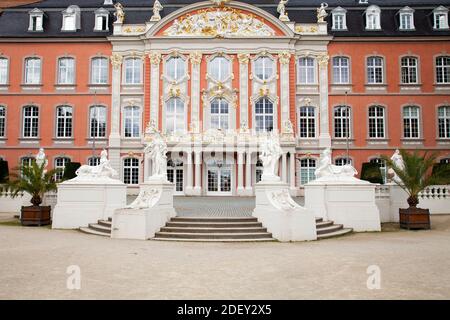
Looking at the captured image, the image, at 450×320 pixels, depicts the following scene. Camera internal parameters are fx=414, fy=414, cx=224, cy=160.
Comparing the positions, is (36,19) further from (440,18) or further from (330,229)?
(440,18)

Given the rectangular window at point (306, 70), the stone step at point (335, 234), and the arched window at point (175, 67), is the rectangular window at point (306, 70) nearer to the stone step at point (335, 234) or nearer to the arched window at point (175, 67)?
the arched window at point (175, 67)

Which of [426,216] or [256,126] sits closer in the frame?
[426,216]

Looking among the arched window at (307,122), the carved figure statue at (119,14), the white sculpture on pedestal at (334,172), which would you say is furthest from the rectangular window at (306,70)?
the white sculpture on pedestal at (334,172)

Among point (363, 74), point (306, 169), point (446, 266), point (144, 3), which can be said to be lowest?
point (446, 266)

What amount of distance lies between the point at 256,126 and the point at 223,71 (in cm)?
450

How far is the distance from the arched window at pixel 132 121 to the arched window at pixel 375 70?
16541 millimetres

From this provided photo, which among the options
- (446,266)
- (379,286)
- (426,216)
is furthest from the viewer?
(426,216)

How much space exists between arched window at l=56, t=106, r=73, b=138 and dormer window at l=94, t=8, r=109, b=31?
6.29 metres

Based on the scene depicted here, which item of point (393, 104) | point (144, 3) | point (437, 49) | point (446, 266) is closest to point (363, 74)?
point (393, 104)

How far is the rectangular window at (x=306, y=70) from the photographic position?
29.3 m

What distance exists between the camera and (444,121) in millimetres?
28859

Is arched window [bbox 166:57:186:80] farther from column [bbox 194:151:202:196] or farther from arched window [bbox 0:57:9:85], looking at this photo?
arched window [bbox 0:57:9:85]
